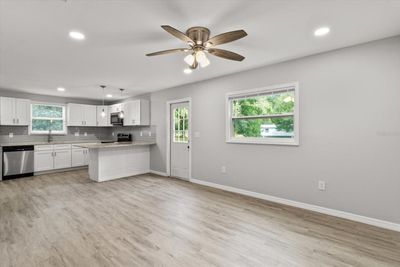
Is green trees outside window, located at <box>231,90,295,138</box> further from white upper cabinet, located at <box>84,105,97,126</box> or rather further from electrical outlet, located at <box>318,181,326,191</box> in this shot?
white upper cabinet, located at <box>84,105,97,126</box>

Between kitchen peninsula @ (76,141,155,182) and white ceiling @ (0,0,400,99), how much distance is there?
2063 millimetres

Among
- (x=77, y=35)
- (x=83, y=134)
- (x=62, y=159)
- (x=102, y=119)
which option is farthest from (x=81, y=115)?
(x=77, y=35)

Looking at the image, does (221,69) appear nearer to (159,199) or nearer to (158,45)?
(158,45)

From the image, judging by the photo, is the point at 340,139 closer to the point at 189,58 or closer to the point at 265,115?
the point at 265,115

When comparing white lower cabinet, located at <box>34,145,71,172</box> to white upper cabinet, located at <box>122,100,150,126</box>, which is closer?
white lower cabinet, located at <box>34,145,71,172</box>

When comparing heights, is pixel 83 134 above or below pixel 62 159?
above

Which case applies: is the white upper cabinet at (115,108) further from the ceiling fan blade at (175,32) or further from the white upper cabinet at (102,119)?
the ceiling fan blade at (175,32)

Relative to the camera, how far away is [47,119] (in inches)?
247

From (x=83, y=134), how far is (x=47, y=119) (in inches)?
46.4

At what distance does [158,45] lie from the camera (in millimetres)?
2670

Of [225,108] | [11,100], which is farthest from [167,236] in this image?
[11,100]

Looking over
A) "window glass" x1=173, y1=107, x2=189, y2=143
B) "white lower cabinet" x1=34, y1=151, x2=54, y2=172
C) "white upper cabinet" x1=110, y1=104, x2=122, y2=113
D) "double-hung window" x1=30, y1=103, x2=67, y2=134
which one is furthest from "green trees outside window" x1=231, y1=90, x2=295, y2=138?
"double-hung window" x1=30, y1=103, x2=67, y2=134

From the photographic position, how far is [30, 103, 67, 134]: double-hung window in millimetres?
6036

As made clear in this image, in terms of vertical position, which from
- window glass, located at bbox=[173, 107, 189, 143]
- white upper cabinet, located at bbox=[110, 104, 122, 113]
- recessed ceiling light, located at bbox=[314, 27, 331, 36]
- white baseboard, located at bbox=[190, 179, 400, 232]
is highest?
recessed ceiling light, located at bbox=[314, 27, 331, 36]
